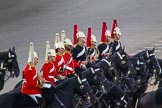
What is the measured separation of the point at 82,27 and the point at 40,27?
2511 millimetres

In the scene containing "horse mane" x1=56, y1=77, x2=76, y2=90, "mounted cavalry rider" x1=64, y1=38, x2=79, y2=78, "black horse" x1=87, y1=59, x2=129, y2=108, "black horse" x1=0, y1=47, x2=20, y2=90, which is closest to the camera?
"horse mane" x1=56, y1=77, x2=76, y2=90

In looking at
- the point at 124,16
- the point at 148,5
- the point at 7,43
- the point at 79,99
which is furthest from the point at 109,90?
the point at 148,5

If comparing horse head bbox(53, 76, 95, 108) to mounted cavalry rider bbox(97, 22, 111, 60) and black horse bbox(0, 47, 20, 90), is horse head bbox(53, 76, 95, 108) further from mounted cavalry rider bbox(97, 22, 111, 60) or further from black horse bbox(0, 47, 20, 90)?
black horse bbox(0, 47, 20, 90)

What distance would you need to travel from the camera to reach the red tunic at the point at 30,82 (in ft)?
59.0

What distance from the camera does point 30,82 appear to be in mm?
18094

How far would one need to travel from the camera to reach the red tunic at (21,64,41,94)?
59.0ft

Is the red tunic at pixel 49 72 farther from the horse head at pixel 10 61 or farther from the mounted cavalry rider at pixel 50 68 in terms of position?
the horse head at pixel 10 61

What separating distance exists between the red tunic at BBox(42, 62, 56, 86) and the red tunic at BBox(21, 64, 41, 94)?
2.57 feet

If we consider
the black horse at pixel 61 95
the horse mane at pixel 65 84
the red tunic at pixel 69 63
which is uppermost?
the red tunic at pixel 69 63

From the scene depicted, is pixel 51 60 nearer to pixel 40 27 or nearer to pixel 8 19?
pixel 40 27

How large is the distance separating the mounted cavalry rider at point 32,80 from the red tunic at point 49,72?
0.69m

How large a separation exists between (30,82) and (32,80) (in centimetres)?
9

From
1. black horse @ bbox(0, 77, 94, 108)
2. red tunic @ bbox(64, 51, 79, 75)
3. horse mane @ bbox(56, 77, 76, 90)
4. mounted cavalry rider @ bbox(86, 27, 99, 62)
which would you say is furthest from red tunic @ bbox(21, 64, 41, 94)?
mounted cavalry rider @ bbox(86, 27, 99, 62)

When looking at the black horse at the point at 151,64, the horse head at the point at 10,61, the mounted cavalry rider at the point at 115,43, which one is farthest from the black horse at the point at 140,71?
the horse head at the point at 10,61
